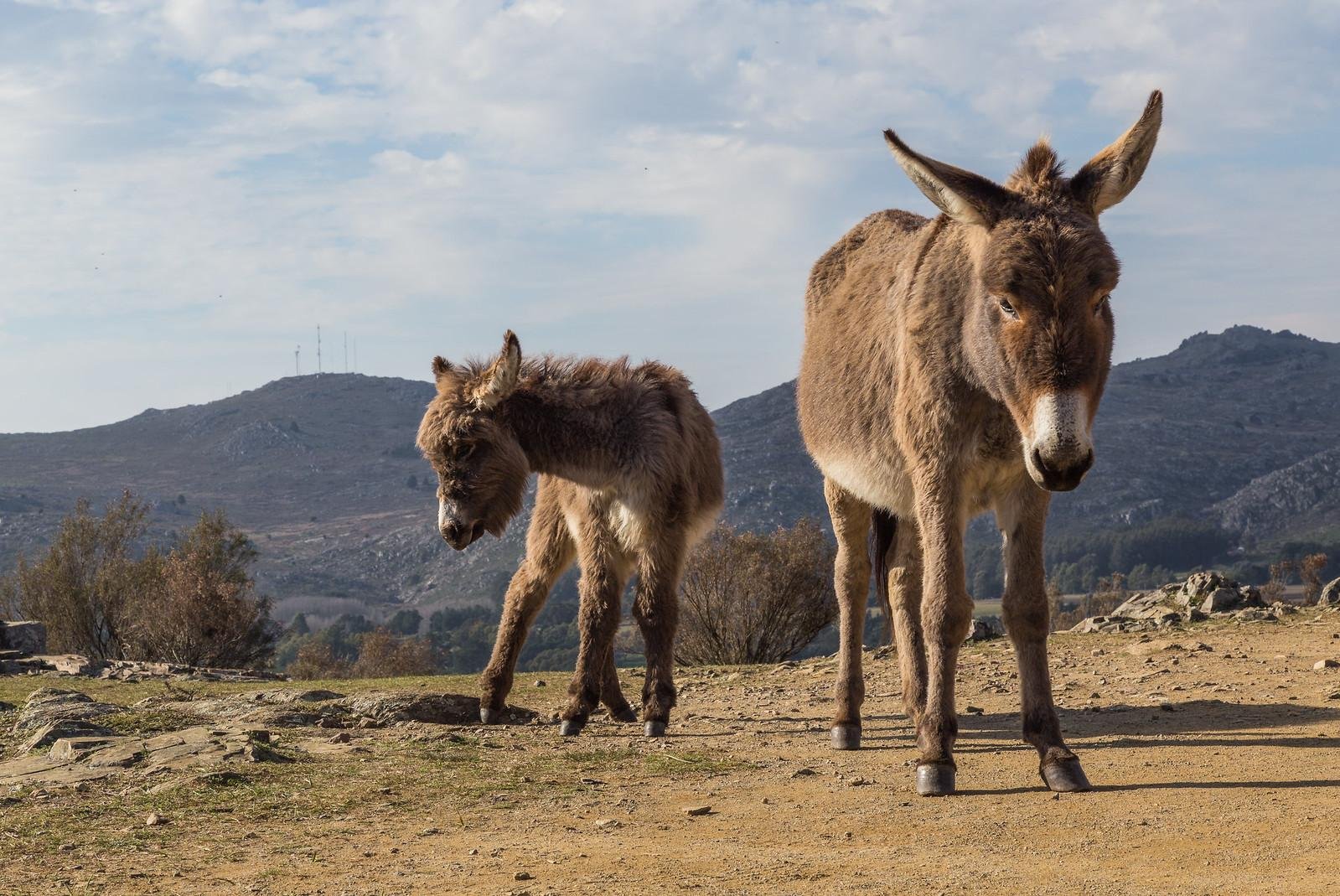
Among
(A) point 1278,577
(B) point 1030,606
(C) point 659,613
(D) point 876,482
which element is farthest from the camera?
(A) point 1278,577

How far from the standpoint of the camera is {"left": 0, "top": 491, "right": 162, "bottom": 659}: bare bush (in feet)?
80.0

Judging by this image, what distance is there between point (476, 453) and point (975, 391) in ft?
12.7

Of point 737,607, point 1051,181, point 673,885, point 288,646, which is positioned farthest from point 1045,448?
point 288,646

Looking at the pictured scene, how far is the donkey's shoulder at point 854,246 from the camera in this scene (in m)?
8.45

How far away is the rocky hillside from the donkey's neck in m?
90.2

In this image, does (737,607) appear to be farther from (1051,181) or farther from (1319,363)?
(1319,363)

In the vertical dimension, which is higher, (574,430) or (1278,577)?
(574,430)

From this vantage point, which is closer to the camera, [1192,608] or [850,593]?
[850,593]

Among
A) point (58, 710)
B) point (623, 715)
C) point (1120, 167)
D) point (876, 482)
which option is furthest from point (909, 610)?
point (58, 710)

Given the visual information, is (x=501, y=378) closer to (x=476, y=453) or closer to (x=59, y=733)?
(x=476, y=453)

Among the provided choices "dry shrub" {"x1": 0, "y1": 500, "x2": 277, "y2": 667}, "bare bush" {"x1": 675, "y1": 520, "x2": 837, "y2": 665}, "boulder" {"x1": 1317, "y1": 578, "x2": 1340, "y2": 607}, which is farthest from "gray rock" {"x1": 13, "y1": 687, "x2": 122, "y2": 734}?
"boulder" {"x1": 1317, "y1": 578, "x2": 1340, "y2": 607}

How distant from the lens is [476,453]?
8.69m

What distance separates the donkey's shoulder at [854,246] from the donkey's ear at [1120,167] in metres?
2.56

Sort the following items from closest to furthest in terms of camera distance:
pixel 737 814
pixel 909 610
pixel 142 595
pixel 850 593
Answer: pixel 737 814 → pixel 909 610 → pixel 850 593 → pixel 142 595
